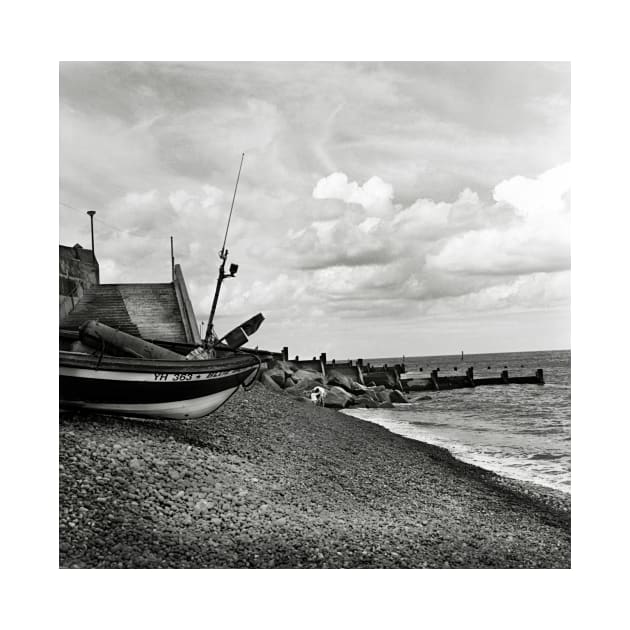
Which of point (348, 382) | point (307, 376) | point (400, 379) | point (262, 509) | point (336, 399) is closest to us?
point (262, 509)

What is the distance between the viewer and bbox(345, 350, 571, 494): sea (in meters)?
6.33

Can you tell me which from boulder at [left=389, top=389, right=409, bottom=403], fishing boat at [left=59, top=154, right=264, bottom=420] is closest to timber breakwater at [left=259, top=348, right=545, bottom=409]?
boulder at [left=389, top=389, right=409, bottom=403]

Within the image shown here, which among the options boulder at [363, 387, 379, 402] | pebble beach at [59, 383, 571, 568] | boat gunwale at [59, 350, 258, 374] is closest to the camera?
pebble beach at [59, 383, 571, 568]

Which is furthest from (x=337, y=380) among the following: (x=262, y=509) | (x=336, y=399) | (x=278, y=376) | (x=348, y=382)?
(x=262, y=509)

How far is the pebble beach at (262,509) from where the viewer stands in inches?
161

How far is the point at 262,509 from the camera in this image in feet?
14.7

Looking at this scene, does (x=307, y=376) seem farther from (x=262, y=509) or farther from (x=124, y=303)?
(x=262, y=509)

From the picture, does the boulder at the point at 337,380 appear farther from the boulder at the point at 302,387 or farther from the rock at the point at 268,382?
the rock at the point at 268,382

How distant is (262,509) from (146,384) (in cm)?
164

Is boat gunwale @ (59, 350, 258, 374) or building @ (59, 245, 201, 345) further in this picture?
building @ (59, 245, 201, 345)

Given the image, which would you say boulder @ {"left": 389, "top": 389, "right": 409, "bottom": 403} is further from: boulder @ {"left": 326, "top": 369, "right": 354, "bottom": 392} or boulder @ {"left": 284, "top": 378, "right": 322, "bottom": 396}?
boulder @ {"left": 284, "top": 378, "right": 322, "bottom": 396}

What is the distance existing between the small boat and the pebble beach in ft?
0.52

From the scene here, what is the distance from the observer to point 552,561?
454cm
